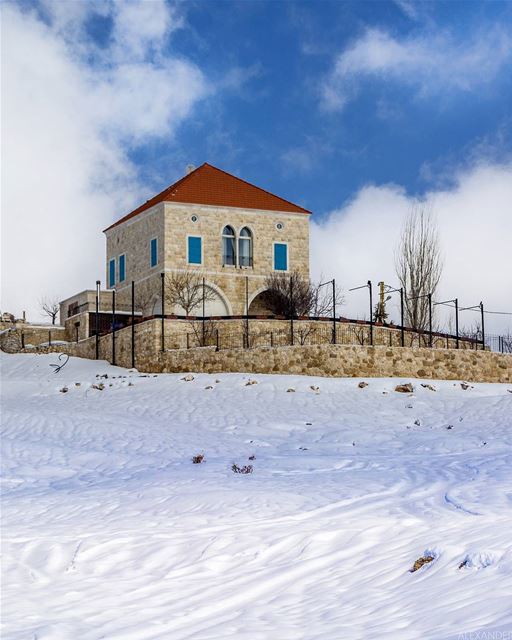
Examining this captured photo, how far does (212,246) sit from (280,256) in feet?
12.2

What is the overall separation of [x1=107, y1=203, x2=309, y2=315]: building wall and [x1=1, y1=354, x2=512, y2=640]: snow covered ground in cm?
2206

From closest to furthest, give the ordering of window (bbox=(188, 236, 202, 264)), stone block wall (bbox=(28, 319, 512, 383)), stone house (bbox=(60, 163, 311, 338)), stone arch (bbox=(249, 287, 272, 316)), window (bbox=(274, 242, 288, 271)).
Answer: stone block wall (bbox=(28, 319, 512, 383))
stone house (bbox=(60, 163, 311, 338))
window (bbox=(188, 236, 202, 264))
stone arch (bbox=(249, 287, 272, 316))
window (bbox=(274, 242, 288, 271))

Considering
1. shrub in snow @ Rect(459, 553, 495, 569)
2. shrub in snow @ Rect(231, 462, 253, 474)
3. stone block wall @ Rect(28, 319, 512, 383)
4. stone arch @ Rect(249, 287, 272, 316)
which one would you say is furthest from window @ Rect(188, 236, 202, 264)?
shrub in snow @ Rect(459, 553, 495, 569)

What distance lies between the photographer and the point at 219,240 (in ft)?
148

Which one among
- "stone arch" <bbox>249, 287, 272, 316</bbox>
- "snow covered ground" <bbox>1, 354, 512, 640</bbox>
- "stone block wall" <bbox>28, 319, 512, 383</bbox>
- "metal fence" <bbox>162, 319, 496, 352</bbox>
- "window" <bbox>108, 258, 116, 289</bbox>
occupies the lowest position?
"snow covered ground" <bbox>1, 354, 512, 640</bbox>

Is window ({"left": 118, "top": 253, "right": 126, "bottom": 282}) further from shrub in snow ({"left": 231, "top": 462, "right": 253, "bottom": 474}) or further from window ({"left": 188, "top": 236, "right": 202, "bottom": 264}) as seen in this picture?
shrub in snow ({"left": 231, "top": 462, "right": 253, "bottom": 474})

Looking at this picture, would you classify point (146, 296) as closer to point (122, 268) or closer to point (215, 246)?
point (122, 268)

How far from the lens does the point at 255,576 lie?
8.75m

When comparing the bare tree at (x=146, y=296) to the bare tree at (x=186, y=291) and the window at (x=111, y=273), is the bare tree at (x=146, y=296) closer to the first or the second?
the bare tree at (x=186, y=291)

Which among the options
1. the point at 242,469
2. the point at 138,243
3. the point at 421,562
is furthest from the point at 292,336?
the point at 421,562

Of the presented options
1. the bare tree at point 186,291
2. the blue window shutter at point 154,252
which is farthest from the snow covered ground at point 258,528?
the blue window shutter at point 154,252

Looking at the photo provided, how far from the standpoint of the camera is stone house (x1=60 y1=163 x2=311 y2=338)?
145 ft

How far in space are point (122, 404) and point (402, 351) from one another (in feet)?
33.1

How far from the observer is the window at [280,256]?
4584 centimetres
